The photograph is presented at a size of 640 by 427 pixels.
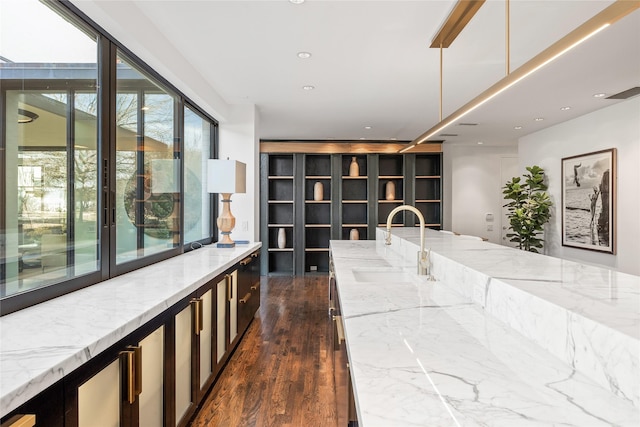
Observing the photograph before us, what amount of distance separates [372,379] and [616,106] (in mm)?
5380

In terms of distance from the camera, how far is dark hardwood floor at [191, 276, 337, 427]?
91.9 inches

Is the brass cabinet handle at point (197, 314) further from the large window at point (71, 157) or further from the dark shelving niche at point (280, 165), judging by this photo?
the dark shelving niche at point (280, 165)

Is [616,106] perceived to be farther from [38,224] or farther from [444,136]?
[38,224]

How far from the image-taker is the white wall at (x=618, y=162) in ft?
14.4

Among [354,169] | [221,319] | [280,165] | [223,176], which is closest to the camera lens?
[221,319]

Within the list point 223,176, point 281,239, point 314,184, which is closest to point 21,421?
point 223,176

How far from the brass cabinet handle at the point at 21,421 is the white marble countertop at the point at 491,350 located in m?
0.83

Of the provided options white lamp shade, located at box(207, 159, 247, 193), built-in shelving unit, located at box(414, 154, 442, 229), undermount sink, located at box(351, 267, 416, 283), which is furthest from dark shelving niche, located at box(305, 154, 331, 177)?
undermount sink, located at box(351, 267, 416, 283)

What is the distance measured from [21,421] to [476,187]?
8174 mm

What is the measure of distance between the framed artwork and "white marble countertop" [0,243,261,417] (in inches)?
Answer: 194

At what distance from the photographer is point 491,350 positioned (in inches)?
43.3

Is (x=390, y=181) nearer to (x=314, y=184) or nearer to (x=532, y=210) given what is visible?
(x=314, y=184)

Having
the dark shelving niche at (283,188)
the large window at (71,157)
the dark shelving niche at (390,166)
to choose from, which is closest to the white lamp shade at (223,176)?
the large window at (71,157)

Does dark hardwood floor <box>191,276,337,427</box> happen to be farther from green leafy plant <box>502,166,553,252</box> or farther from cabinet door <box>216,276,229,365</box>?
green leafy plant <box>502,166,553,252</box>
